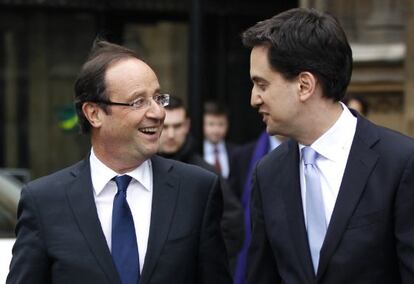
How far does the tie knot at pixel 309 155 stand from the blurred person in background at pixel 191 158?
9.30ft

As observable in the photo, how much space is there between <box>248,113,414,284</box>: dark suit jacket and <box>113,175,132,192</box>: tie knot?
0.57m

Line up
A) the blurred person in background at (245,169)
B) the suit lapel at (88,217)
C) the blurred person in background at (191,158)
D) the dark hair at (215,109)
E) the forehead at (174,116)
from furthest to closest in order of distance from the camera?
1. the dark hair at (215,109)
2. the blurred person in background at (245,169)
3. the forehead at (174,116)
4. the blurred person in background at (191,158)
5. the suit lapel at (88,217)

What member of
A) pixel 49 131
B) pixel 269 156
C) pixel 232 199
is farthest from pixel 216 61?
pixel 269 156

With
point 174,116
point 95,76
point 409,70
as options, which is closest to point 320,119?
point 95,76

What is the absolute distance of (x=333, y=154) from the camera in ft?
14.8

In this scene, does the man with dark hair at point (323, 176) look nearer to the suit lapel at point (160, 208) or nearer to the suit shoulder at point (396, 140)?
the suit shoulder at point (396, 140)

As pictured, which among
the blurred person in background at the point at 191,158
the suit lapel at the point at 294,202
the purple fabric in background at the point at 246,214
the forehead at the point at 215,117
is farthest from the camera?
the forehead at the point at 215,117

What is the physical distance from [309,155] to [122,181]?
746mm

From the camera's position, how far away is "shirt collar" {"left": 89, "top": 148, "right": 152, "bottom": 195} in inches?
186

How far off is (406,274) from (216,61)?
11.0 meters

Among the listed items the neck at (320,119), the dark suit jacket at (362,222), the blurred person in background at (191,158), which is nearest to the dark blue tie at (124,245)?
the dark suit jacket at (362,222)

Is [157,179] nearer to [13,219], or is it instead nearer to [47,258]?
[47,258]

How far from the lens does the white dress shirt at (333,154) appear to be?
448 centimetres

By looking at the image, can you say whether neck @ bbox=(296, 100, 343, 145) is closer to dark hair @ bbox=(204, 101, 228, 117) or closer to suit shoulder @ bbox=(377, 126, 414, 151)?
suit shoulder @ bbox=(377, 126, 414, 151)
